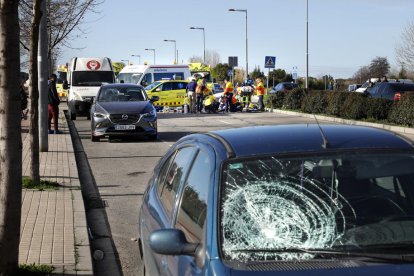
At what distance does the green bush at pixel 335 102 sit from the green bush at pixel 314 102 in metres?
0.76

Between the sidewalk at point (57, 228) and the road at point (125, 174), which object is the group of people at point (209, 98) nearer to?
the road at point (125, 174)

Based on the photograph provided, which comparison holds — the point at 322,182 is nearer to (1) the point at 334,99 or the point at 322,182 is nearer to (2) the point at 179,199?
(2) the point at 179,199

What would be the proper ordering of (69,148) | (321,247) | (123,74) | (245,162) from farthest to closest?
(123,74)
(69,148)
(245,162)
(321,247)

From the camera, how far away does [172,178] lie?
4551mm

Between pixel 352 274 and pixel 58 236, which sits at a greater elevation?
pixel 352 274

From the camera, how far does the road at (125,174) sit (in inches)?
292

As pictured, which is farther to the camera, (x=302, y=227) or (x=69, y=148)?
(x=69, y=148)

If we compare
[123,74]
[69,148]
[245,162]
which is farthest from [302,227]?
[123,74]

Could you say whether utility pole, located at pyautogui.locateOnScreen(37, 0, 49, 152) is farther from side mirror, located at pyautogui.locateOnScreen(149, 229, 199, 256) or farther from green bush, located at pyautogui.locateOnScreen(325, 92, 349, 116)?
green bush, located at pyautogui.locateOnScreen(325, 92, 349, 116)

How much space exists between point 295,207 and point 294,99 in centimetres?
3004

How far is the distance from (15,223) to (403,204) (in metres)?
3.16

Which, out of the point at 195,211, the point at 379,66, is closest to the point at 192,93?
the point at 195,211

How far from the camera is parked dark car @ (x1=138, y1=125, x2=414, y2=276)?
3.12m

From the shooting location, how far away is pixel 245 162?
3.56 meters
